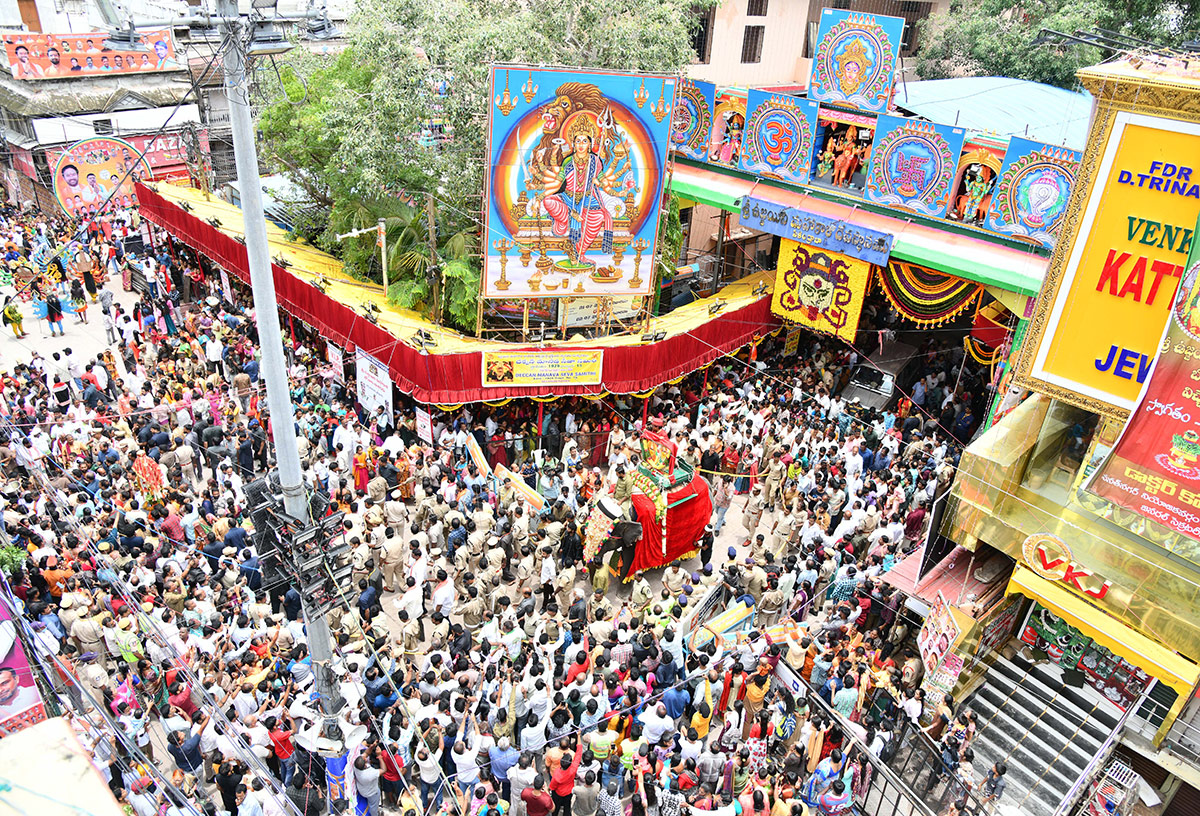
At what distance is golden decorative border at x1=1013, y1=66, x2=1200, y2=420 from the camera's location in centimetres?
948

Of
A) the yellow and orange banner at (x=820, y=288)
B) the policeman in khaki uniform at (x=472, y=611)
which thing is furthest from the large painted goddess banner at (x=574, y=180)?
the policeman in khaki uniform at (x=472, y=611)

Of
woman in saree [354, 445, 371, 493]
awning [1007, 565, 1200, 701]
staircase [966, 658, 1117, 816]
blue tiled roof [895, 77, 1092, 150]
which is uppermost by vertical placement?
blue tiled roof [895, 77, 1092, 150]

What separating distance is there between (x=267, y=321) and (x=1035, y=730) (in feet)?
36.4

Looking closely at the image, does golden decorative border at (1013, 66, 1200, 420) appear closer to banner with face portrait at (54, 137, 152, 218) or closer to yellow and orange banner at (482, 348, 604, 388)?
yellow and orange banner at (482, 348, 604, 388)

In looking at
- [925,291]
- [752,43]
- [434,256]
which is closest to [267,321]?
[434,256]

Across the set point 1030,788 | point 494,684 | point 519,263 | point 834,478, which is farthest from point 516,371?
point 1030,788

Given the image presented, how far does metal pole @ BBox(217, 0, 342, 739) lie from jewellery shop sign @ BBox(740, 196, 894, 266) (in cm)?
1335

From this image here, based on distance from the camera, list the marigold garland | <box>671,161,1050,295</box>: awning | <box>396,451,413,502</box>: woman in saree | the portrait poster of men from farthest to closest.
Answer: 1. the marigold garland
2. <box>671,161,1050,295</box>: awning
3. <box>396,451,413,502</box>: woman in saree
4. the portrait poster of men

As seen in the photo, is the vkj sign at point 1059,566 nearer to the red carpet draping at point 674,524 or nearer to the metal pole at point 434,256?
the red carpet draping at point 674,524

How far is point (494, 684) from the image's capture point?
10.2m

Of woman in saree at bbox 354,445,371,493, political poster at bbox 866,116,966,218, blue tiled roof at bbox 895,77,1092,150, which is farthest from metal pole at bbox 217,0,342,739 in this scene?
blue tiled roof at bbox 895,77,1092,150

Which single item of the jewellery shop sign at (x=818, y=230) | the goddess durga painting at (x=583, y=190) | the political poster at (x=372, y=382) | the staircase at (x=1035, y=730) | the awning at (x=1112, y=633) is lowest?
the staircase at (x=1035, y=730)

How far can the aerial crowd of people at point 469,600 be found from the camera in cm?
938

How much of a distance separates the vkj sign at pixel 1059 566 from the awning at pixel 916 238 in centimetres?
656
